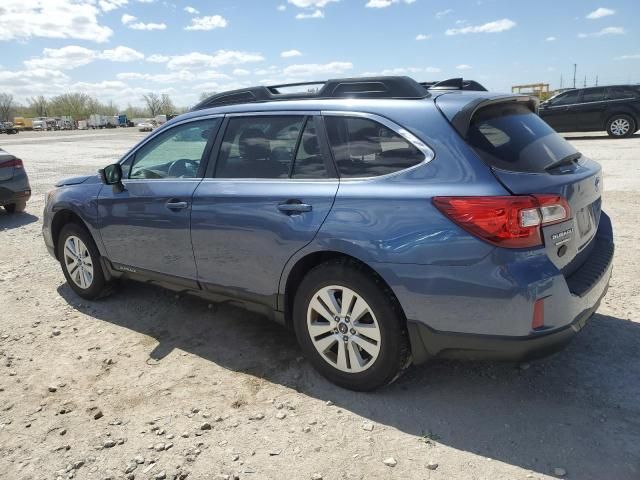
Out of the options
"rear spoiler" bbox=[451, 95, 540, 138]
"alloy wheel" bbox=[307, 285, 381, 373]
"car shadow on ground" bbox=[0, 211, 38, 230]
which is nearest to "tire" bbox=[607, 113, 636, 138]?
Answer: "rear spoiler" bbox=[451, 95, 540, 138]

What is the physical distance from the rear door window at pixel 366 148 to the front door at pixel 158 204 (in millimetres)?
1095

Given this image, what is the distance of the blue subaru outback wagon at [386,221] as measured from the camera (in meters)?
2.53

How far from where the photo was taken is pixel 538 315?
2512 mm

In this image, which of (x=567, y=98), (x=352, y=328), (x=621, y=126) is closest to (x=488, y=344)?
(x=352, y=328)

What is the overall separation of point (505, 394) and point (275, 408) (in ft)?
4.43

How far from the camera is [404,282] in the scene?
2.70 meters

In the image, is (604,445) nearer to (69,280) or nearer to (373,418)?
(373,418)

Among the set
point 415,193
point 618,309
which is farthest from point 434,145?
point 618,309

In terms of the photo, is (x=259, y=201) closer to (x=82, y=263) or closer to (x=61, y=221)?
(x=82, y=263)

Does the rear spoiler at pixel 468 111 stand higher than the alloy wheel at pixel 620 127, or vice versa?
the rear spoiler at pixel 468 111

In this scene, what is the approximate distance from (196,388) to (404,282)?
1537mm

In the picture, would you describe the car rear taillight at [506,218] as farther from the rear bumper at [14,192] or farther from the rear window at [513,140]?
the rear bumper at [14,192]

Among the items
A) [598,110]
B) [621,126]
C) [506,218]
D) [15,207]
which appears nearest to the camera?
[506,218]

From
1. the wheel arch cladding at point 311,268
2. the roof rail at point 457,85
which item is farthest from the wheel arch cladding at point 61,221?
the roof rail at point 457,85
